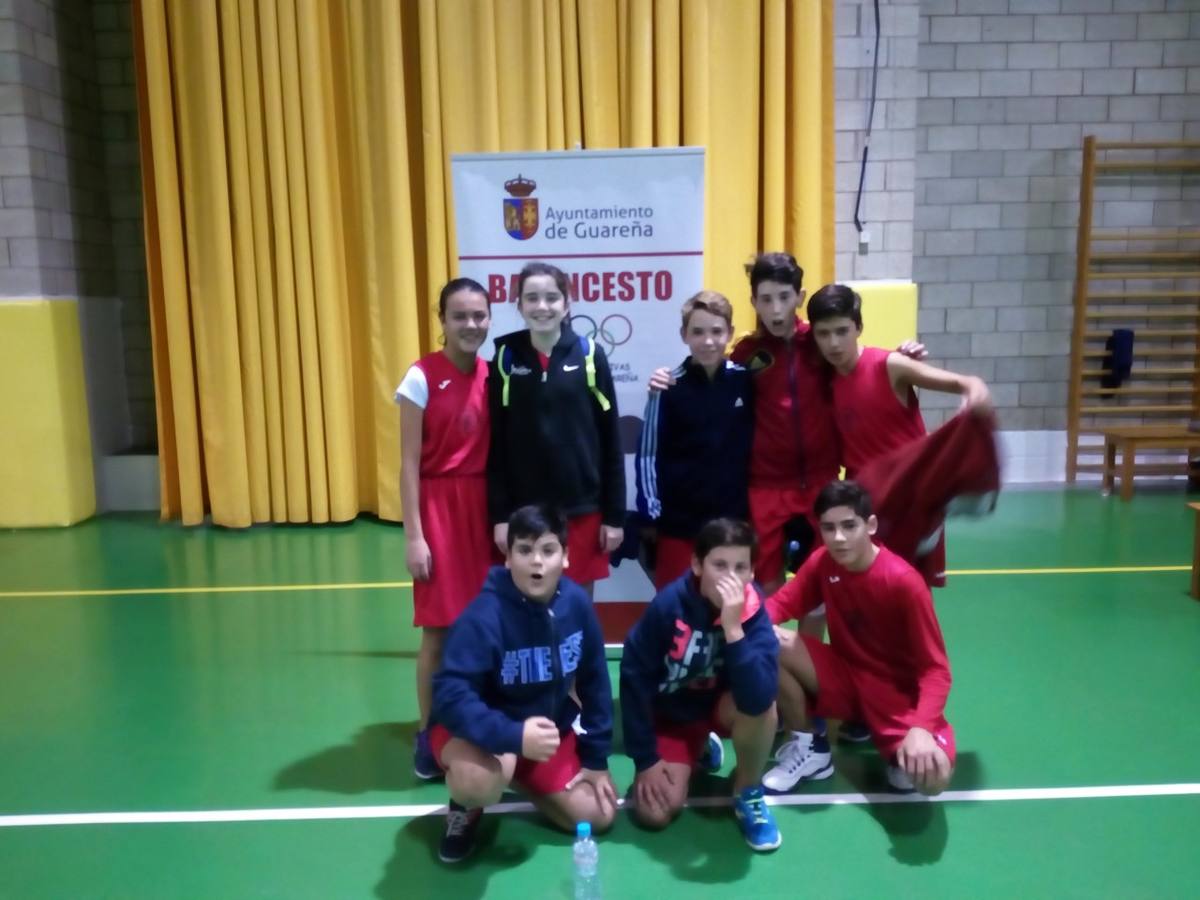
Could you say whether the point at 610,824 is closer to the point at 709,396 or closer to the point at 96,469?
the point at 709,396

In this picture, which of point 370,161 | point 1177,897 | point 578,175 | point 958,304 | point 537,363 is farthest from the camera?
point 958,304

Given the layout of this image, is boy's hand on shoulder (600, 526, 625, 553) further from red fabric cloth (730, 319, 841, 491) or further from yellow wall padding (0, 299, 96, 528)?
yellow wall padding (0, 299, 96, 528)

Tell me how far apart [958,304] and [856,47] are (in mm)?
1890

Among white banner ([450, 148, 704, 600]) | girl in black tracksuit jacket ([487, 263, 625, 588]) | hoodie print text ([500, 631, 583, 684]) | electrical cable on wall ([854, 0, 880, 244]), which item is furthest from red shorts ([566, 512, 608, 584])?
electrical cable on wall ([854, 0, 880, 244])

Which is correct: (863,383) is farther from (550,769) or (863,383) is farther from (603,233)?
(550,769)

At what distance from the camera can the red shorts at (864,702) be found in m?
2.34

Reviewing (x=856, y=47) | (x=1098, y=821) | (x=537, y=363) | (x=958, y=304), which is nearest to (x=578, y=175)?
(x=537, y=363)

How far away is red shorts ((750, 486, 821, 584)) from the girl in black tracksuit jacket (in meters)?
0.42

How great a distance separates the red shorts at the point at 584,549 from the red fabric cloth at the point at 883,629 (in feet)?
1.69

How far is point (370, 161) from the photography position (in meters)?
5.21

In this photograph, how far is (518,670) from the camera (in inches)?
84.7

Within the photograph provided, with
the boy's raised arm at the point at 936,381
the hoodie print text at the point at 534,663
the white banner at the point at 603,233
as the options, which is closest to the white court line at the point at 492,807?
the hoodie print text at the point at 534,663

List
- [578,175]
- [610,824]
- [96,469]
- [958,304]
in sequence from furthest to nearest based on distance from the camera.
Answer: [958,304], [96,469], [578,175], [610,824]

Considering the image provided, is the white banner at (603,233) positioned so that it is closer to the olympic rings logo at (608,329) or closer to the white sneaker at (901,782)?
the olympic rings logo at (608,329)
